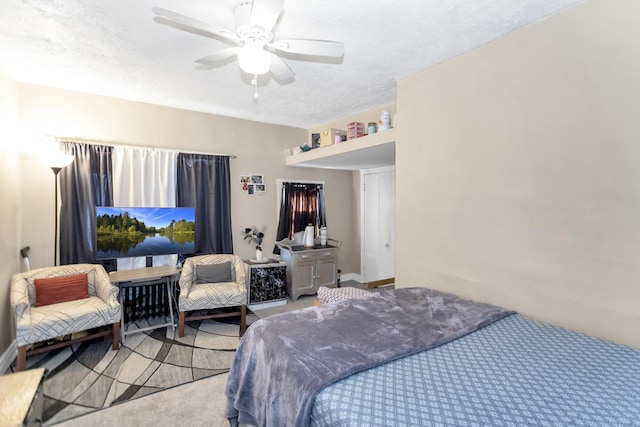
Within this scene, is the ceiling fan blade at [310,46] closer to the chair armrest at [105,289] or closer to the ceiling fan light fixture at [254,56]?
the ceiling fan light fixture at [254,56]

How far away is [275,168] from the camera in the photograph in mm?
4812

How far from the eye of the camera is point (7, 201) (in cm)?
283

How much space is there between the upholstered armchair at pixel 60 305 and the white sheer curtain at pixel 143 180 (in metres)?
0.50

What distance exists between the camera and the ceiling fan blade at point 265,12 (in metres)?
1.53

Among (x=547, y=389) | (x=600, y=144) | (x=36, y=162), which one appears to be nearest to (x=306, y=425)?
(x=547, y=389)

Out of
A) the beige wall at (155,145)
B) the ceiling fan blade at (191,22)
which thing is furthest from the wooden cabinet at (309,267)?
the ceiling fan blade at (191,22)

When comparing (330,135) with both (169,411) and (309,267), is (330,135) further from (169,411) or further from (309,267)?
(169,411)

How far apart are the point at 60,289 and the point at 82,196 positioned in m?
1.04

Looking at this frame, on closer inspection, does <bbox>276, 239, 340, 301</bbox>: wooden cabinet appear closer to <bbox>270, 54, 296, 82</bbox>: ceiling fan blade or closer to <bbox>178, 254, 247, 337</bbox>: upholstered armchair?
<bbox>178, 254, 247, 337</bbox>: upholstered armchair

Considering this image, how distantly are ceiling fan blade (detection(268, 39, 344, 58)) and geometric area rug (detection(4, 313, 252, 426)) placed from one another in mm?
2639

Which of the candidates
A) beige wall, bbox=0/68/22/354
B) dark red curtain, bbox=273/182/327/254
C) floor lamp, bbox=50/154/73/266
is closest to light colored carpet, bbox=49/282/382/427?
beige wall, bbox=0/68/22/354

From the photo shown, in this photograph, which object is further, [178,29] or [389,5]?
[178,29]

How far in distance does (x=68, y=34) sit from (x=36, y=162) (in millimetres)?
1697

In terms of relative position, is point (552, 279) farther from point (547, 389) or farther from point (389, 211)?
point (389, 211)
